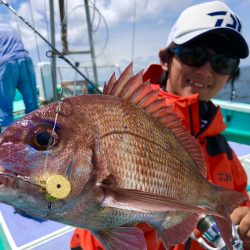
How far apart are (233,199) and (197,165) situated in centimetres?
20

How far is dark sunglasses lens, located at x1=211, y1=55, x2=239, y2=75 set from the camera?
142 cm

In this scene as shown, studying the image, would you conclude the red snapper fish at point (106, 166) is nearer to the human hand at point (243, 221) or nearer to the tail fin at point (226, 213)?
the tail fin at point (226, 213)

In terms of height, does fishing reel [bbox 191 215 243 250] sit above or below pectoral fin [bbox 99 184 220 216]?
below

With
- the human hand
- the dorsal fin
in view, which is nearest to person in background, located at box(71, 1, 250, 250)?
the human hand

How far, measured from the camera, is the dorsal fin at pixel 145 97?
737 millimetres

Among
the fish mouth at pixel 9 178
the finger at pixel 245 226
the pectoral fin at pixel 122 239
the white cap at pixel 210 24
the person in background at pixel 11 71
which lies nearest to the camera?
the fish mouth at pixel 9 178

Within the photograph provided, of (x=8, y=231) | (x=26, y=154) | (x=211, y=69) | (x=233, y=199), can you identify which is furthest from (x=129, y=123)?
(x=8, y=231)

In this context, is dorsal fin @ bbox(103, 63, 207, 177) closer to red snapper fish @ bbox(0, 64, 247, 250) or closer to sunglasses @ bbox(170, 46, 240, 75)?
red snapper fish @ bbox(0, 64, 247, 250)

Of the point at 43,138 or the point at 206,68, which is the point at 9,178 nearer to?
the point at 43,138

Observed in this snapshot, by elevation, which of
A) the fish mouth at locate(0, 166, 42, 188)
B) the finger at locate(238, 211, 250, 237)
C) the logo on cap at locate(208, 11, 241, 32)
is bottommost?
the finger at locate(238, 211, 250, 237)

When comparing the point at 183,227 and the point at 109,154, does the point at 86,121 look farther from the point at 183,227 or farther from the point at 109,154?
the point at 183,227

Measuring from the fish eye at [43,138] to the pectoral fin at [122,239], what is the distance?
24 cm

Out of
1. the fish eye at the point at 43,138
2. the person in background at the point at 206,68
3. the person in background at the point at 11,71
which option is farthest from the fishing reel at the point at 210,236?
the person in background at the point at 11,71

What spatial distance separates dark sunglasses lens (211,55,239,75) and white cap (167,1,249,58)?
0.08 metres
